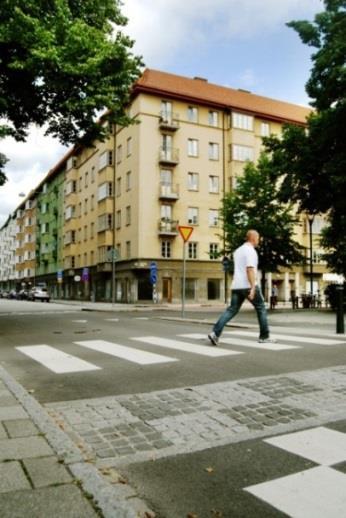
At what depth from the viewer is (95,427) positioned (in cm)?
388

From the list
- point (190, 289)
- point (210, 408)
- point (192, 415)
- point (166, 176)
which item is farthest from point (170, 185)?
point (192, 415)

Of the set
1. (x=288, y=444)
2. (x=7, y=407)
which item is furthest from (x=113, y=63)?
(x=288, y=444)

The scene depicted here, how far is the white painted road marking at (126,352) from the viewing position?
714 centimetres

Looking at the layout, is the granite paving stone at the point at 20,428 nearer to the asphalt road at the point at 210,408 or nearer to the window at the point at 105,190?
the asphalt road at the point at 210,408

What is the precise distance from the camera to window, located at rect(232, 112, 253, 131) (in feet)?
170

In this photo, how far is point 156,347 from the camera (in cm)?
885

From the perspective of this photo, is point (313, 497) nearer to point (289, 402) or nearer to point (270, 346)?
point (289, 402)

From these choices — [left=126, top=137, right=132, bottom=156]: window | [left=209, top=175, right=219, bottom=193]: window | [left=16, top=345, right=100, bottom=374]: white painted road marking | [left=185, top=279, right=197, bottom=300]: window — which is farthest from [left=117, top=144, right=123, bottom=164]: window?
[left=16, top=345, right=100, bottom=374]: white painted road marking

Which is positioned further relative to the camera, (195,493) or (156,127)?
(156,127)

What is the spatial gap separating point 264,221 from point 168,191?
828 inches

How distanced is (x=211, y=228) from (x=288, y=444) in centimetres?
4666

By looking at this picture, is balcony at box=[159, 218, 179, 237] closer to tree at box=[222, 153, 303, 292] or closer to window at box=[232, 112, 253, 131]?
window at box=[232, 112, 253, 131]

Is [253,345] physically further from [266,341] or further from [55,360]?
[55,360]

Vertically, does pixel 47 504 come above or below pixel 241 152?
below
